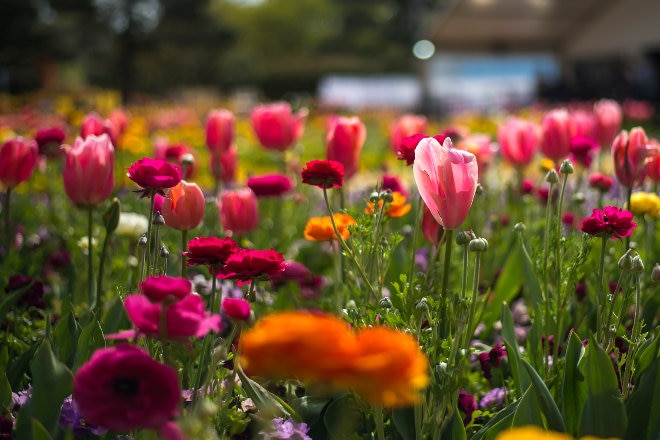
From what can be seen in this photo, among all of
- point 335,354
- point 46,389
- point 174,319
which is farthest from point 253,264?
point 335,354

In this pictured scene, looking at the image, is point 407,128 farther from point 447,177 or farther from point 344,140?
point 447,177

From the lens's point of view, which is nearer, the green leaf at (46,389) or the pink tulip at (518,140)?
the green leaf at (46,389)

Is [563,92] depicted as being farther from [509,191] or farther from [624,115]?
[509,191]

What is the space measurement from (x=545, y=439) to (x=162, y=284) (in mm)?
456

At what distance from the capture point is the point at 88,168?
1.62 meters

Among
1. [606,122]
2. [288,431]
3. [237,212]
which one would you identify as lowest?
[288,431]

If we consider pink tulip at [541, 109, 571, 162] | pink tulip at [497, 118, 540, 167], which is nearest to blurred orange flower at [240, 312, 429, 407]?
pink tulip at [541, 109, 571, 162]

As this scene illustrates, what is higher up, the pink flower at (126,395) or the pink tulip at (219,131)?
the pink tulip at (219,131)

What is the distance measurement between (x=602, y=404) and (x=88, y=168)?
1066 millimetres

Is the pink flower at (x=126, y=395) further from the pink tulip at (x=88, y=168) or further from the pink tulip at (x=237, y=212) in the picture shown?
the pink tulip at (x=237, y=212)

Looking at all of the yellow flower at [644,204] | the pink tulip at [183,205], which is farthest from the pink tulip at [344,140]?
the yellow flower at [644,204]

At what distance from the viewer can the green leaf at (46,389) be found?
4.04ft

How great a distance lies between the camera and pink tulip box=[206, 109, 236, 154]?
2.76 m

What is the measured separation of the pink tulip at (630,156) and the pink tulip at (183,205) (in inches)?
40.4
